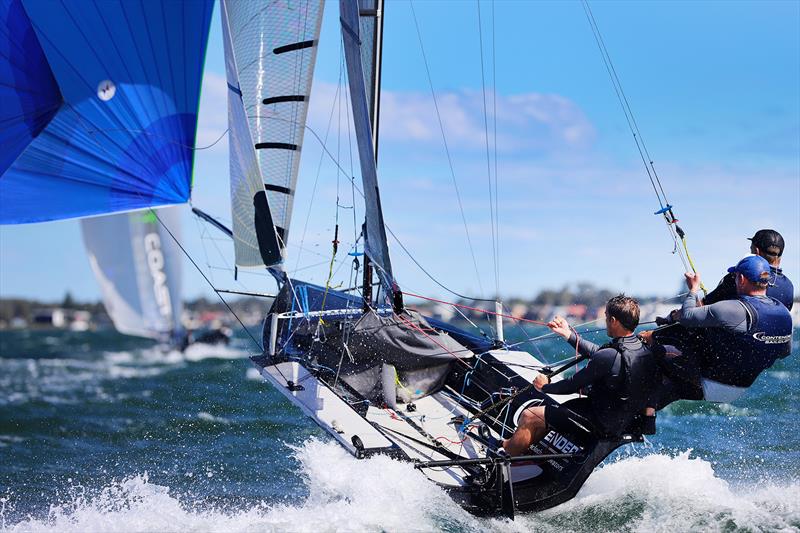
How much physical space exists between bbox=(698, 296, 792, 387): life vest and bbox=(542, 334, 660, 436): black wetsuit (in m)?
0.46

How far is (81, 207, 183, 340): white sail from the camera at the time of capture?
1964cm

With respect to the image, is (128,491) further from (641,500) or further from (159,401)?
(159,401)

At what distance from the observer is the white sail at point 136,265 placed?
19.6 metres

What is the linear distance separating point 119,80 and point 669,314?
17.5 ft

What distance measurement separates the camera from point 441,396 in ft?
22.9

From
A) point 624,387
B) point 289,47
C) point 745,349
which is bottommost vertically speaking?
point 624,387

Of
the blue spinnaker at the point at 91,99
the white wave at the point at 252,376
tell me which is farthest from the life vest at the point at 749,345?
the white wave at the point at 252,376

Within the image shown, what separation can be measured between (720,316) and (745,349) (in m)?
0.33

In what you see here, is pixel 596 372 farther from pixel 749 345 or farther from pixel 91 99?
pixel 91 99

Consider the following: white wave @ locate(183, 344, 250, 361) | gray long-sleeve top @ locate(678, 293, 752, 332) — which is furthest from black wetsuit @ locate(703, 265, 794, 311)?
white wave @ locate(183, 344, 250, 361)

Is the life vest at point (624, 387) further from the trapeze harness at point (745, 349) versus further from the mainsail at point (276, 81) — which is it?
the mainsail at point (276, 81)

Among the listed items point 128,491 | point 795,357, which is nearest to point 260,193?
point 128,491

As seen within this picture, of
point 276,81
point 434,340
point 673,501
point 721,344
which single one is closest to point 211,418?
point 276,81

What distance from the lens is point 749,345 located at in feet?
17.1
